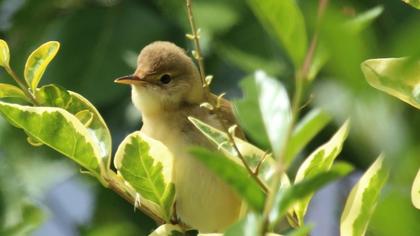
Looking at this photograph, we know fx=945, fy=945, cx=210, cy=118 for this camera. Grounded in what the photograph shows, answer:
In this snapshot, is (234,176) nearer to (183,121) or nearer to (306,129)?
(306,129)

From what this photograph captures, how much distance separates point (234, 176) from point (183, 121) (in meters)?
1.64

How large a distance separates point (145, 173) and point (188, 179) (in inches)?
36.0

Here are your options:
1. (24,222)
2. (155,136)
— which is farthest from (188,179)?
(24,222)

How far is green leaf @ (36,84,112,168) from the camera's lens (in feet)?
4.67

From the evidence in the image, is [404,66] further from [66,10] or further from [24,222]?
[66,10]

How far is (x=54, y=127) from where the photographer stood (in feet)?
4.36

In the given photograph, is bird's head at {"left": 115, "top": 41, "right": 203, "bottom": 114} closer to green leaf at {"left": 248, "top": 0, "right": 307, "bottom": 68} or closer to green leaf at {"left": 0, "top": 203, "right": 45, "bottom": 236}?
green leaf at {"left": 0, "top": 203, "right": 45, "bottom": 236}

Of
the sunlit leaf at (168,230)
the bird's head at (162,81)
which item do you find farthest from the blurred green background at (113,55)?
the sunlit leaf at (168,230)

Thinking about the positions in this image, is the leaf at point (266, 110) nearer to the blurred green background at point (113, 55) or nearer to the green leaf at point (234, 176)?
the green leaf at point (234, 176)

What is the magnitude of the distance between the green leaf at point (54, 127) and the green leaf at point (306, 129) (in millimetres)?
601

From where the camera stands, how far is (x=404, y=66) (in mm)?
651

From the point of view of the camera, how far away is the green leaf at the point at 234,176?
2.52 feet

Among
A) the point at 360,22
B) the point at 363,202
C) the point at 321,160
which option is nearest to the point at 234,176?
the point at 360,22

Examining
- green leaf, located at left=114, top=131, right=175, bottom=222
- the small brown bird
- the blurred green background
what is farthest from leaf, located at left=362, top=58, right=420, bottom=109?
the blurred green background
